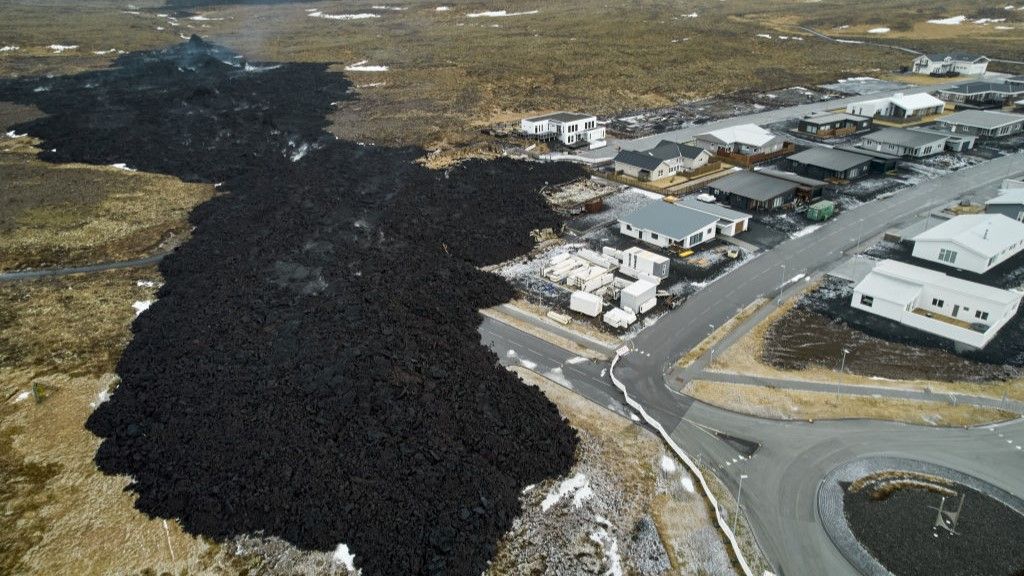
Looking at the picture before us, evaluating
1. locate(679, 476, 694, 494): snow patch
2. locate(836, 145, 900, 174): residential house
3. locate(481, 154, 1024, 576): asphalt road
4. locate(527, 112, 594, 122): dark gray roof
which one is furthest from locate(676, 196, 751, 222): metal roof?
locate(679, 476, 694, 494): snow patch

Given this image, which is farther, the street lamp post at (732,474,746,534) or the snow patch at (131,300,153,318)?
the snow patch at (131,300,153,318)

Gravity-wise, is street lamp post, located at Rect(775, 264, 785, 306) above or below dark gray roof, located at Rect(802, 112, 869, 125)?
below

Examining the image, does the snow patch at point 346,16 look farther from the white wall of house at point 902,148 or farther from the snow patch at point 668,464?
the snow patch at point 668,464

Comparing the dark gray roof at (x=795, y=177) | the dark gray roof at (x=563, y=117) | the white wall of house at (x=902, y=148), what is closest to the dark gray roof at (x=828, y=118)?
the white wall of house at (x=902, y=148)

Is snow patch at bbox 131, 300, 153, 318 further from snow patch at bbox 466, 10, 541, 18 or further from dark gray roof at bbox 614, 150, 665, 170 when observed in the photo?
snow patch at bbox 466, 10, 541, 18

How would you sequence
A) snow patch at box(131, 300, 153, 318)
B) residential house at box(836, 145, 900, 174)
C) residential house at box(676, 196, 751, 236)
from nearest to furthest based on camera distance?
snow patch at box(131, 300, 153, 318)
residential house at box(676, 196, 751, 236)
residential house at box(836, 145, 900, 174)

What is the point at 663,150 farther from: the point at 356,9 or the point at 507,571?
the point at 356,9
